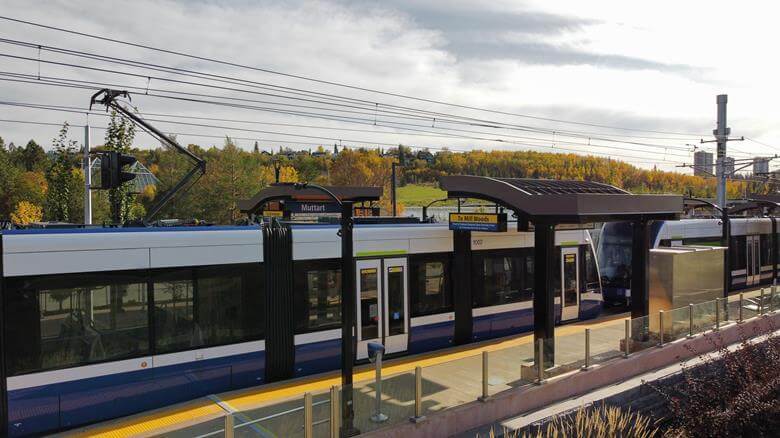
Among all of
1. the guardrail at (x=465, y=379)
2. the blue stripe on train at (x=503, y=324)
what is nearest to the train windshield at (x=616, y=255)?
the guardrail at (x=465, y=379)

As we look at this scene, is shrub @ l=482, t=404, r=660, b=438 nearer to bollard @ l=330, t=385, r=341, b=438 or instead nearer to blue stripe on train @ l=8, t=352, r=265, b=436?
bollard @ l=330, t=385, r=341, b=438

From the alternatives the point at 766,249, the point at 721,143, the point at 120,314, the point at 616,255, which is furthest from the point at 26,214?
the point at 721,143

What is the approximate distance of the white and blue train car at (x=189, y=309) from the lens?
7879 mm

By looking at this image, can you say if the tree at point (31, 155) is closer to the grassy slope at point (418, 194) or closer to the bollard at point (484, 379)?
the grassy slope at point (418, 194)

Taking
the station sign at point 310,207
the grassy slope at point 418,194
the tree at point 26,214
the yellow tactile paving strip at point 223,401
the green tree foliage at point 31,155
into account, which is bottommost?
the yellow tactile paving strip at point 223,401

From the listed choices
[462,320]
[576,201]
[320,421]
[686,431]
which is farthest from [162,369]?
[686,431]

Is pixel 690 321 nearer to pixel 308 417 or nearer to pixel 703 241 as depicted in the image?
pixel 703 241

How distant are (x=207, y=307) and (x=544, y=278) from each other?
600 centimetres

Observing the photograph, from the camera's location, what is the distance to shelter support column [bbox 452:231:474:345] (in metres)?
12.6

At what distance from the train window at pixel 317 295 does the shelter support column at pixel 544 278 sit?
3707mm

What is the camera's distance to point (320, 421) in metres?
7.34

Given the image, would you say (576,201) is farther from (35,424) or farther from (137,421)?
(35,424)

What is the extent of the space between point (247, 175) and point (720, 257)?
114ft

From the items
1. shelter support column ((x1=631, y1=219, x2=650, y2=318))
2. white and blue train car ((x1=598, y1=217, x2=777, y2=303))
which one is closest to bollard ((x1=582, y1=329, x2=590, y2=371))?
shelter support column ((x1=631, y1=219, x2=650, y2=318))
